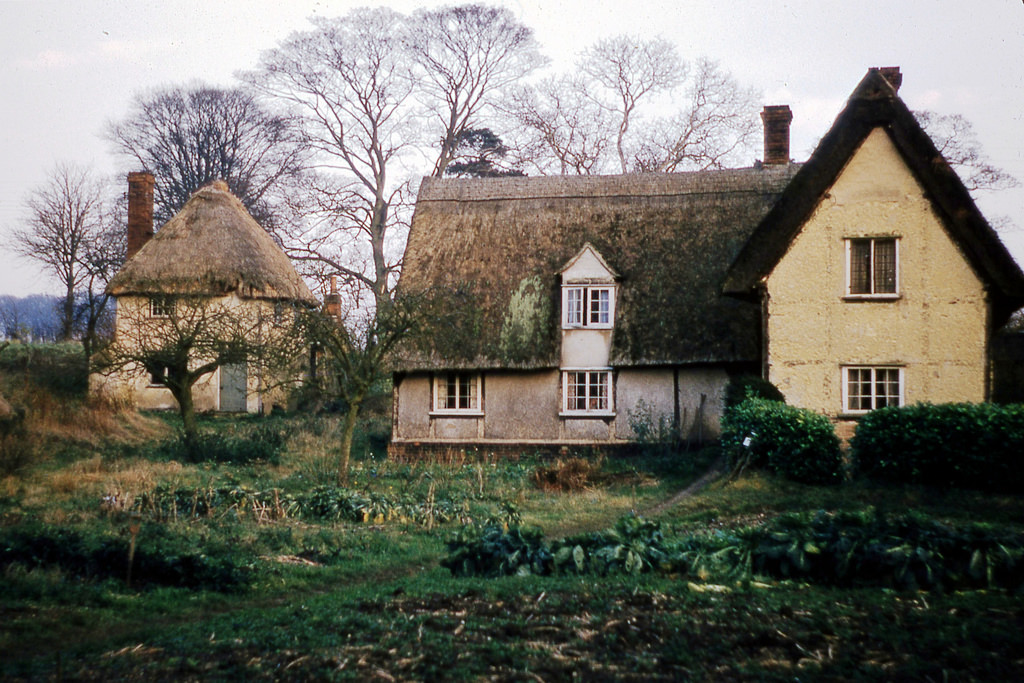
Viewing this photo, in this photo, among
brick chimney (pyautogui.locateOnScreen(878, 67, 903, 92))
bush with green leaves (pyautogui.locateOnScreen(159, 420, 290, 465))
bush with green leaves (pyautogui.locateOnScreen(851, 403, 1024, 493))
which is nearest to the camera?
bush with green leaves (pyautogui.locateOnScreen(851, 403, 1024, 493))

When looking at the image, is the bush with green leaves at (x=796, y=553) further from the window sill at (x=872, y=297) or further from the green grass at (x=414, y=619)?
the window sill at (x=872, y=297)

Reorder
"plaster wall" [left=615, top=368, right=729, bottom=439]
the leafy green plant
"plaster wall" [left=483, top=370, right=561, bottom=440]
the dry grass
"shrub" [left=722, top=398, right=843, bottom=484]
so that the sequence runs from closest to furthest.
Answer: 1. the leafy green plant
2. "shrub" [left=722, top=398, right=843, bottom=484]
3. the dry grass
4. "plaster wall" [left=615, top=368, right=729, bottom=439]
5. "plaster wall" [left=483, top=370, right=561, bottom=440]

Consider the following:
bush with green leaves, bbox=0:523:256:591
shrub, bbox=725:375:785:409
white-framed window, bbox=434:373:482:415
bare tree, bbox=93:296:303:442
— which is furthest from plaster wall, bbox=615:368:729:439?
bush with green leaves, bbox=0:523:256:591

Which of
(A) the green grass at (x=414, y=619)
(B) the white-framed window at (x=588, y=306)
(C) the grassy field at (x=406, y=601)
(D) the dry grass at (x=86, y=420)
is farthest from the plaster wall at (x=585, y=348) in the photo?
(D) the dry grass at (x=86, y=420)

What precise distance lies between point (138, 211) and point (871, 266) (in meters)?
25.4

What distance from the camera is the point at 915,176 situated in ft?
Answer: 60.3

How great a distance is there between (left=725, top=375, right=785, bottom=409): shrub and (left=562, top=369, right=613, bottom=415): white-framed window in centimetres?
386

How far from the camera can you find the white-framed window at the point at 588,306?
73.2 ft

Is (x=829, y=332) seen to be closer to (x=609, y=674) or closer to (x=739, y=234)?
(x=739, y=234)

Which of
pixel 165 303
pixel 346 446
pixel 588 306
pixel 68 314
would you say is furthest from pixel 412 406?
pixel 68 314

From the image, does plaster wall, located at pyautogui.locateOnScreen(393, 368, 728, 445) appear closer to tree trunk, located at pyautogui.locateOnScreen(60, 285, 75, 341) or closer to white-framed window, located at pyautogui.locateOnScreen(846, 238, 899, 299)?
white-framed window, located at pyautogui.locateOnScreen(846, 238, 899, 299)

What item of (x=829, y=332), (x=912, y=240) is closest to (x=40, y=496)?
(x=829, y=332)

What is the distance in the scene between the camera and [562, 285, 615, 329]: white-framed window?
2231cm

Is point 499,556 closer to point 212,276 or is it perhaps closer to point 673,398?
point 673,398
